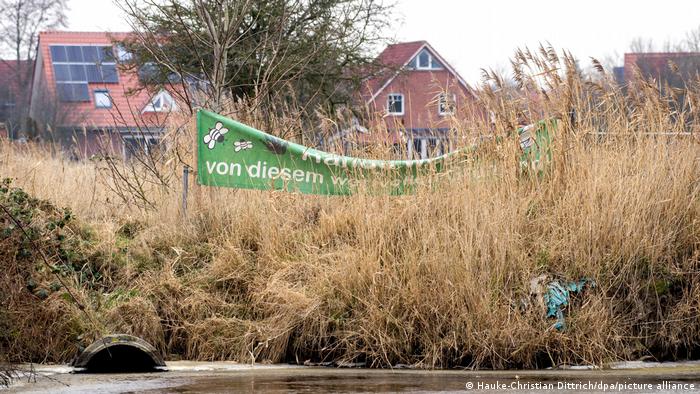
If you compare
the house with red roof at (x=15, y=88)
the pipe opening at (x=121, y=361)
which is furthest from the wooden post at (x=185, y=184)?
the house with red roof at (x=15, y=88)

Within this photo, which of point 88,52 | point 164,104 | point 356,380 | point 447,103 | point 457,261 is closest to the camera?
point 356,380

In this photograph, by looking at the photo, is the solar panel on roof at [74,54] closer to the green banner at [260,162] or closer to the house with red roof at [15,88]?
the house with red roof at [15,88]

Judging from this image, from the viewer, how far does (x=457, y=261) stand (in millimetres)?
7941

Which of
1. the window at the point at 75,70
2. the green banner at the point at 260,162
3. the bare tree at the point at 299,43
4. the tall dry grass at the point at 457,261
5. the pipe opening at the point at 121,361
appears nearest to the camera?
the pipe opening at the point at 121,361

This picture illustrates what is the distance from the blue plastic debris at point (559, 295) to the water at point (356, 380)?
46 centimetres

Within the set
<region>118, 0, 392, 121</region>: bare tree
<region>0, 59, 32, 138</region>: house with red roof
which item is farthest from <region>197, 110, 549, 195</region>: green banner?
<region>0, 59, 32, 138</region>: house with red roof

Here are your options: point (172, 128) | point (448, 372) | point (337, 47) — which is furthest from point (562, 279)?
point (337, 47)

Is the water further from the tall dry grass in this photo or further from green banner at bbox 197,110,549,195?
green banner at bbox 197,110,549,195

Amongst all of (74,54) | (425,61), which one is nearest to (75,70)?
(74,54)

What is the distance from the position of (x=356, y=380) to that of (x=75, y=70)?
148ft

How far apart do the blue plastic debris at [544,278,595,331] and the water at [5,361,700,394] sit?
0.46 metres

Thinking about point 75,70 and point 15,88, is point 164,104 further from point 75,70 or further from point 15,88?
point 15,88

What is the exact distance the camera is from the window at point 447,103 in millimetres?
9648

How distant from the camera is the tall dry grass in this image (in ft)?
25.5
